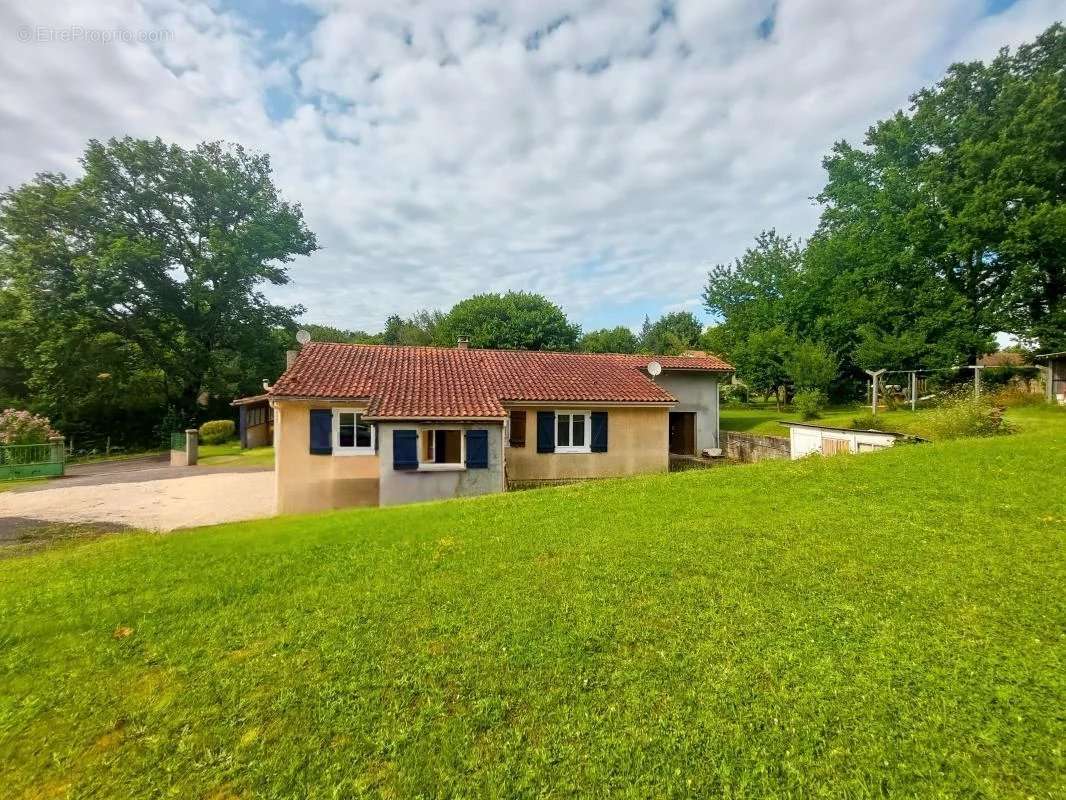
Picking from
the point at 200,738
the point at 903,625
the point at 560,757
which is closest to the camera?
the point at 560,757

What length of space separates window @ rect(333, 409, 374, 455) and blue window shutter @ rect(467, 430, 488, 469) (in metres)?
3.18

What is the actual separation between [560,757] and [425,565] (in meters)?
3.80

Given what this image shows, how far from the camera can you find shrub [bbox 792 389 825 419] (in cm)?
2345

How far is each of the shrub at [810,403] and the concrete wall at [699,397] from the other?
5.99 metres

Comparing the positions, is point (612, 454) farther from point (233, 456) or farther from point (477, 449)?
point (233, 456)

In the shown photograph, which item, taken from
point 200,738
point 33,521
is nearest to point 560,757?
point 200,738

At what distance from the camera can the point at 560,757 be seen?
3.04m

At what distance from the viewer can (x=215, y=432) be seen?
1197 inches

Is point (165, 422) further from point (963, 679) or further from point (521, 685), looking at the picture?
point (963, 679)

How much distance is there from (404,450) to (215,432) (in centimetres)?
2577

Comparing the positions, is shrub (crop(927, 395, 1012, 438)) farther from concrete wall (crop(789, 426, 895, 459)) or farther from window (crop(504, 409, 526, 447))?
window (crop(504, 409, 526, 447))

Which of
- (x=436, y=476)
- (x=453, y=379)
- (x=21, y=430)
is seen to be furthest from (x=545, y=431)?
(x=21, y=430)

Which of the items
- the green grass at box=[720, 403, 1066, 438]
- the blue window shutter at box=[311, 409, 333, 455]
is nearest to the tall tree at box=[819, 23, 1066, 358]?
the green grass at box=[720, 403, 1066, 438]

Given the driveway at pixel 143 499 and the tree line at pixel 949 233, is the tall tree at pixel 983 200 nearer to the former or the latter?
the tree line at pixel 949 233
